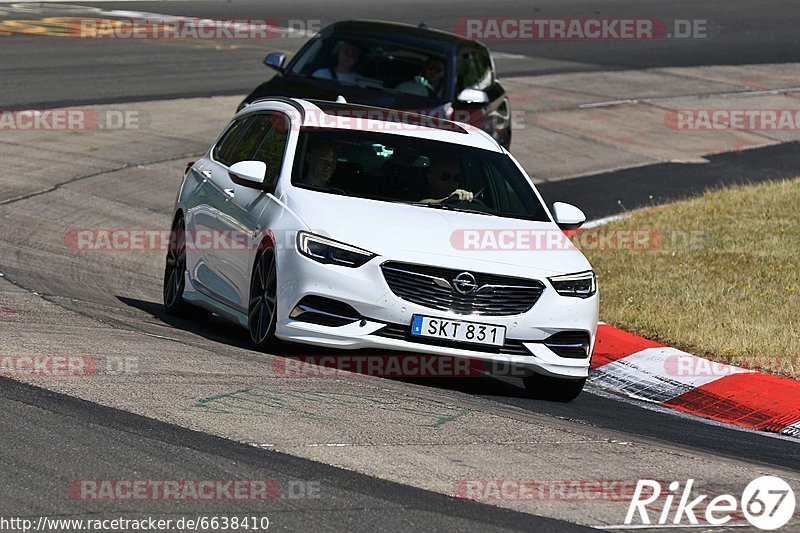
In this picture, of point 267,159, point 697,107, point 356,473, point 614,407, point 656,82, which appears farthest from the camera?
point 656,82

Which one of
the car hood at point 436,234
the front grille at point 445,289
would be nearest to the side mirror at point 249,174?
the car hood at point 436,234

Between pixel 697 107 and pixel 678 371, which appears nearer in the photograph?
pixel 678 371

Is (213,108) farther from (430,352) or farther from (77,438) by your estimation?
(77,438)

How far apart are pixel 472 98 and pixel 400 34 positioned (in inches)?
56.6

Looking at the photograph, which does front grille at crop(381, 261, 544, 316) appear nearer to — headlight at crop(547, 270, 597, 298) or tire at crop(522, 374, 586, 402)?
headlight at crop(547, 270, 597, 298)

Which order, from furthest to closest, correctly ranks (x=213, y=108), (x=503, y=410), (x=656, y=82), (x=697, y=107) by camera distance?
(x=656, y=82) → (x=697, y=107) → (x=213, y=108) → (x=503, y=410)

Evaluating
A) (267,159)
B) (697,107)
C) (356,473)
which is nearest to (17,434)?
(356,473)

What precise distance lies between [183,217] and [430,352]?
2.94m

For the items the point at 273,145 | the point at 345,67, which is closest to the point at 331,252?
the point at 273,145

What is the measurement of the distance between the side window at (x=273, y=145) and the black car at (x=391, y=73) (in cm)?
496

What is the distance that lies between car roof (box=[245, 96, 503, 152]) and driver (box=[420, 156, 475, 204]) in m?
0.27

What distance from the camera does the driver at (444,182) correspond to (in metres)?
9.97

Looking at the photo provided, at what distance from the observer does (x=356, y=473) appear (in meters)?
6.41

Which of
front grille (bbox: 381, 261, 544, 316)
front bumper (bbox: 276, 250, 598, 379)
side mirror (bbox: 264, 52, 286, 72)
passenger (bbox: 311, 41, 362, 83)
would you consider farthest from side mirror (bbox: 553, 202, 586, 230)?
side mirror (bbox: 264, 52, 286, 72)
